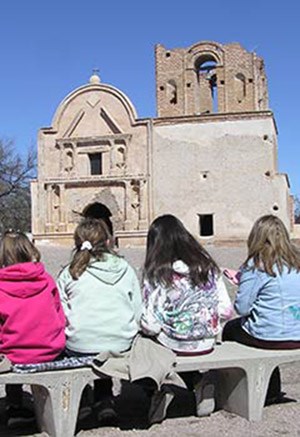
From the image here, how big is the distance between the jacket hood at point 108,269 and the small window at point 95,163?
2542 centimetres

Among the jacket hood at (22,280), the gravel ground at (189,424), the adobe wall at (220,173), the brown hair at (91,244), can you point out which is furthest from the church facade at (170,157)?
the jacket hood at (22,280)

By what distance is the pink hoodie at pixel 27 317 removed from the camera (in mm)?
4133

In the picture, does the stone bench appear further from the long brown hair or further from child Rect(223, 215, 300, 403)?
the long brown hair

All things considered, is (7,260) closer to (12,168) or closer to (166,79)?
(166,79)

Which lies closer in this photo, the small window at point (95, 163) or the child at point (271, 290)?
the child at point (271, 290)

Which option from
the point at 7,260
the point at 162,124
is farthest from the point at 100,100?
the point at 7,260

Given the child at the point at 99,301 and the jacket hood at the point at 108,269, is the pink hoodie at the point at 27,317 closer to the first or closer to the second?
the child at the point at 99,301

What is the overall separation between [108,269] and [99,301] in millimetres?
242

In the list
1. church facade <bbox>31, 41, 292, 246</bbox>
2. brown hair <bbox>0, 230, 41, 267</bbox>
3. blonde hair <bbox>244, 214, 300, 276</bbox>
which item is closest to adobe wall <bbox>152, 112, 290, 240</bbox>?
church facade <bbox>31, 41, 292, 246</bbox>

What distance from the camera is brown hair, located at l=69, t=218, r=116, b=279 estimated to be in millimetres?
4445

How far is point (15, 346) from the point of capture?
13.6 ft

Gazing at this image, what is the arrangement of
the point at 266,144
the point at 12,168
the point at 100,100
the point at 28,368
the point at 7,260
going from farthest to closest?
the point at 12,168, the point at 100,100, the point at 266,144, the point at 7,260, the point at 28,368

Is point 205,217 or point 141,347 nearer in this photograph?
point 141,347

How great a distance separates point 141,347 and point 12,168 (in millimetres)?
39335
